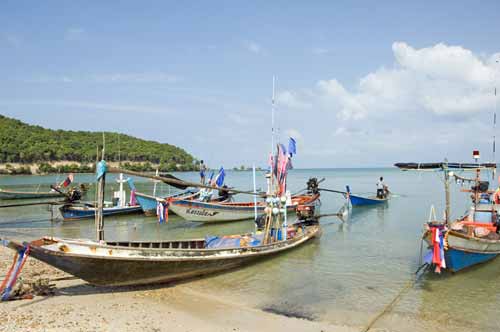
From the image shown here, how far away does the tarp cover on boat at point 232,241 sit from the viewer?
12142 millimetres

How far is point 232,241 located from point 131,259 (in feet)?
16.0

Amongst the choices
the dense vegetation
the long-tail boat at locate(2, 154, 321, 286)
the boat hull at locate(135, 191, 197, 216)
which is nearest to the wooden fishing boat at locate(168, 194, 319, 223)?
the boat hull at locate(135, 191, 197, 216)

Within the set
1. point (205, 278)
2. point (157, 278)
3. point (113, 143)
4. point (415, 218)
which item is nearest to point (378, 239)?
point (415, 218)

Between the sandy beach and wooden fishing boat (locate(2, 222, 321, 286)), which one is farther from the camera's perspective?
wooden fishing boat (locate(2, 222, 321, 286))

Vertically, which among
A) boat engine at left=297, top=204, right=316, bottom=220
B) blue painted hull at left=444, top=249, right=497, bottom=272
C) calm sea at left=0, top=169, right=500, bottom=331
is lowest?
calm sea at left=0, top=169, right=500, bottom=331

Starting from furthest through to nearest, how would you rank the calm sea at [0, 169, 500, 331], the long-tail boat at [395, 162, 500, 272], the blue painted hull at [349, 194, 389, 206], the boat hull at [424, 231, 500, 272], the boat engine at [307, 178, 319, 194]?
the blue painted hull at [349, 194, 389, 206], the boat engine at [307, 178, 319, 194], the boat hull at [424, 231, 500, 272], the long-tail boat at [395, 162, 500, 272], the calm sea at [0, 169, 500, 331]

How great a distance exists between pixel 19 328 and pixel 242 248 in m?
6.09

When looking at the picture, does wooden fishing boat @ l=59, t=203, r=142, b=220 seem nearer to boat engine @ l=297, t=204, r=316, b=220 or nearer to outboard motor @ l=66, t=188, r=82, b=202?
outboard motor @ l=66, t=188, r=82, b=202

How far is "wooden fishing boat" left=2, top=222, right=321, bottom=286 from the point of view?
7746 mm

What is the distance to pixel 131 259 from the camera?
8.39m

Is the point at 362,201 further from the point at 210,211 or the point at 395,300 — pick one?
the point at 395,300

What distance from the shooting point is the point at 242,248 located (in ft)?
36.7

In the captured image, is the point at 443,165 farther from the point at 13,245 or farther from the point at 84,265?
the point at 13,245

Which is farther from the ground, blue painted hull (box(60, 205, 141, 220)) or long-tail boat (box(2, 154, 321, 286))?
long-tail boat (box(2, 154, 321, 286))
